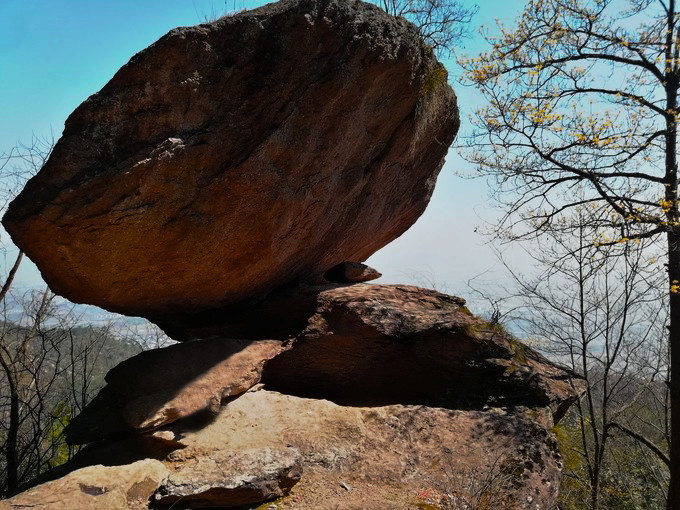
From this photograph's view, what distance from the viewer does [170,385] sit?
5203 millimetres

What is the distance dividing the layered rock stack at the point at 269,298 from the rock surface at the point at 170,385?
22 mm

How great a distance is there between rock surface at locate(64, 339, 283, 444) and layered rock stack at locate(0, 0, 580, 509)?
2 cm

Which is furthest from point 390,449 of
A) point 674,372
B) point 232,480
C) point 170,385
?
point 674,372

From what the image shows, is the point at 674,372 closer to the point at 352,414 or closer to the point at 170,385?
the point at 352,414

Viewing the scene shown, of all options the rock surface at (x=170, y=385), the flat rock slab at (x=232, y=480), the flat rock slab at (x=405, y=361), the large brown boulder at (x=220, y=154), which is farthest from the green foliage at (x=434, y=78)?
the flat rock slab at (x=232, y=480)

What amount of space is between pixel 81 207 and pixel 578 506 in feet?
26.4

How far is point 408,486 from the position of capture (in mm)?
4547

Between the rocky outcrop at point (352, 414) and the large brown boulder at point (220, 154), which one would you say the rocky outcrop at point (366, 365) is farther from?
the large brown boulder at point (220, 154)

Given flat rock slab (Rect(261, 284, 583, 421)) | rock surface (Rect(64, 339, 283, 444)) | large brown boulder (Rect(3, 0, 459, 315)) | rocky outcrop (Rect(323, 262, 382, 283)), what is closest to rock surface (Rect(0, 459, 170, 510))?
rock surface (Rect(64, 339, 283, 444))

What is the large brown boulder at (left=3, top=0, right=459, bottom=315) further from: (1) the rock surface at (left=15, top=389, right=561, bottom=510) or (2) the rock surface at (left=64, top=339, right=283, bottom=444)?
(1) the rock surface at (left=15, top=389, right=561, bottom=510)

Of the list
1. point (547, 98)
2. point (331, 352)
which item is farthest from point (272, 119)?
point (547, 98)

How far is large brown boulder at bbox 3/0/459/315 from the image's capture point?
4.39m

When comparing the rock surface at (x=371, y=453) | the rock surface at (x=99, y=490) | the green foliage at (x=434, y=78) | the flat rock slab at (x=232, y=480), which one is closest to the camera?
the rock surface at (x=99, y=490)

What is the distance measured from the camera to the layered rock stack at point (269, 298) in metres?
4.36
